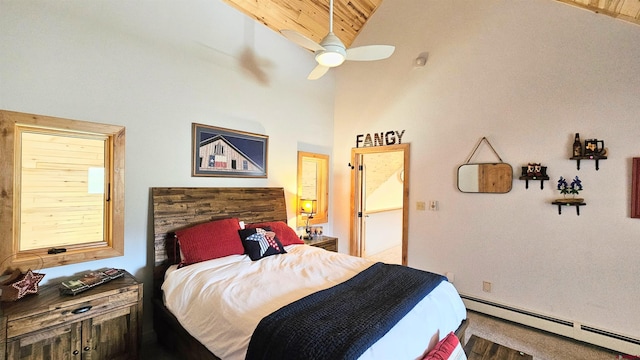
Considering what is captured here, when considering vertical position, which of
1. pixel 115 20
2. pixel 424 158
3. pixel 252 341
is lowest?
pixel 252 341

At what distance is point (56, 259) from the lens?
6.81ft

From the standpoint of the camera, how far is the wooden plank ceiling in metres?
3.38

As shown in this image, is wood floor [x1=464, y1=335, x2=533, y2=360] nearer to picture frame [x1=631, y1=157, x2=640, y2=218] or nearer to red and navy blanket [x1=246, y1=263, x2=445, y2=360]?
red and navy blanket [x1=246, y1=263, x2=445, y2=360]

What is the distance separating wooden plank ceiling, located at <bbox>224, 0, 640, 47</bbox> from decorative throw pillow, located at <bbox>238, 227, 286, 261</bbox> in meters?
2.69

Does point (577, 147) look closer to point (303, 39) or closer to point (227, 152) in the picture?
point (303, 39)

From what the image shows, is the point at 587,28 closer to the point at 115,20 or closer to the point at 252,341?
the point at 252,341

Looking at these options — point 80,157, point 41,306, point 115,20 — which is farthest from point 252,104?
point 41,306

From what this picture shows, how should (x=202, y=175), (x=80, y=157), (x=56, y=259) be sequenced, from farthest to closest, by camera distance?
(x=202, y=175) < (x=80, y=157) < (x=56, y=259)

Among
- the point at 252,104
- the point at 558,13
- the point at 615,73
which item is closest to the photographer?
the point at 615,73

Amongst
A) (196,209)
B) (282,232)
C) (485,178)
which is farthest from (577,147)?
(196,209)

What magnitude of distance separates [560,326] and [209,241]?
3.62 metres

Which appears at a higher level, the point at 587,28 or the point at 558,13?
the point at 558,13

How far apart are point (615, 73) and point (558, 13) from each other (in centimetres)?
83

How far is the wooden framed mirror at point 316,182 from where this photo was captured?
434cm
